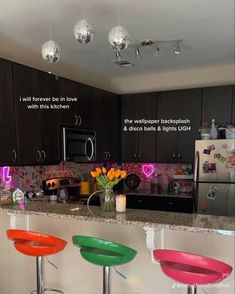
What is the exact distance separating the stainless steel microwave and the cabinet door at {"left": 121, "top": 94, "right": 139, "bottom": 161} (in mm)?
694

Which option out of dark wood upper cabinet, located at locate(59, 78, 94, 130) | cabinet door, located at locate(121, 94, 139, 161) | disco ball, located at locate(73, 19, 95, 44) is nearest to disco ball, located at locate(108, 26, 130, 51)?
disco ball, located at locate(73, 19, 95, 44)

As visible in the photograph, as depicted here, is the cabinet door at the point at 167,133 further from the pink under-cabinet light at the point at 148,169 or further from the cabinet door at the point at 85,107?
the cabinet door at the point at 85,107

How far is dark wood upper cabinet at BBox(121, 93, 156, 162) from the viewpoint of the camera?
171 inches

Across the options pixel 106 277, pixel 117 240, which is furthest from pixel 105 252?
pixel 117 240

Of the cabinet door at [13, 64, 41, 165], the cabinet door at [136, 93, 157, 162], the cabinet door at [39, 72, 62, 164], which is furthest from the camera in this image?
the cabinet door at [136, 93, 157, 162]

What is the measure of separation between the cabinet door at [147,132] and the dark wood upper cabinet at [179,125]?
7cm

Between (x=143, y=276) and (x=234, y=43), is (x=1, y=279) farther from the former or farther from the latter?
(x=234, y=43)


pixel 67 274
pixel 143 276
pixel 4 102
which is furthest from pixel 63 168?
pixel 143 276

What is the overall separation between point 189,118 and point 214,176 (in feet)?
2.81

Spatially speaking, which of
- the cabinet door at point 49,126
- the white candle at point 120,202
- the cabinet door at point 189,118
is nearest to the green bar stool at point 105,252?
the white candle at point 120,202

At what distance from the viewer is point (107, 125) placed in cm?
425

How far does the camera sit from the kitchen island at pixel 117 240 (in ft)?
6.09

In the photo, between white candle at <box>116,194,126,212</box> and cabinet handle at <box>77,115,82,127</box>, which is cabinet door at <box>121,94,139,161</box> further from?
white candle at <box>116,194,126,212</box>

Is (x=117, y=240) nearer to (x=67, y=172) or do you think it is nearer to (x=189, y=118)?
(x=67, y=172)
